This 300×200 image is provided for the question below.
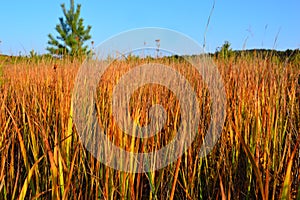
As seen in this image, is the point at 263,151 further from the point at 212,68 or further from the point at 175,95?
the point at 212,68

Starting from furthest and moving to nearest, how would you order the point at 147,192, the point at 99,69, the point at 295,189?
1. the point at 99,69
2. the point at 147,192
3. the point at 295,189

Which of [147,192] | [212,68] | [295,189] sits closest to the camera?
[295,189]

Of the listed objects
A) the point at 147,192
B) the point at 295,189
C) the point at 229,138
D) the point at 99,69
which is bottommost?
the point at 147,192

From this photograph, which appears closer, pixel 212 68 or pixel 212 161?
pixel 212 161

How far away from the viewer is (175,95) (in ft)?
4.98

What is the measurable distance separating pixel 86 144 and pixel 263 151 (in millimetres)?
590

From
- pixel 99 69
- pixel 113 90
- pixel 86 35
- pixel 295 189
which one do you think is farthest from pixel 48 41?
pixel 295 189

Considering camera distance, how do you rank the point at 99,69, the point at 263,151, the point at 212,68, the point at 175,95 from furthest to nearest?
the point at 212,68 → the point at 99,69 → the point at 175,95 → the point at 263,151

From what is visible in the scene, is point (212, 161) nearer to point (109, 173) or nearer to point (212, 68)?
point (109, 173)

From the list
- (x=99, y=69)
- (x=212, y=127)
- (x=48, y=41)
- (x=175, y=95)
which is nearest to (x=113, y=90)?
(x=175, y=95)

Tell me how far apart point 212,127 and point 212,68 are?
0.98 metres

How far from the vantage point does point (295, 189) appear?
835 mm

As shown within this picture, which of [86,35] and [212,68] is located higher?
[86,35]

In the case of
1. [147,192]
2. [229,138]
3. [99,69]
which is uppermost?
[99,69]
